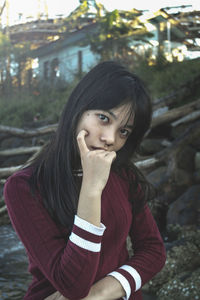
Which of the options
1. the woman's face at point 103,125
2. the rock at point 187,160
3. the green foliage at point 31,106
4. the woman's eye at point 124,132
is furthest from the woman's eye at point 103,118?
the green foliage at point 31,106

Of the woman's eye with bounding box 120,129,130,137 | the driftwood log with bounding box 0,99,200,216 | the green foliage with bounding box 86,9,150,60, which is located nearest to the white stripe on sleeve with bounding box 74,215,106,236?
the woman's eye with bounding box 120,129,130,137

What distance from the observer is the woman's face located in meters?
1.49

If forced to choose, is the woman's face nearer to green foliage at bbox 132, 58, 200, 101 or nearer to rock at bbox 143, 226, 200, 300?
rock at bbox 143, 226, 200, 300

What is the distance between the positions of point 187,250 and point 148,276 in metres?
3.29

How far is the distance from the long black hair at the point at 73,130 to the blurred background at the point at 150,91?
28 centimetres

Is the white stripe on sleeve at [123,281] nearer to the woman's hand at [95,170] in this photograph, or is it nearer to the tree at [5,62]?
the woman's hand at [95,170]

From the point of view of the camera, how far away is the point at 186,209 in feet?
19.6

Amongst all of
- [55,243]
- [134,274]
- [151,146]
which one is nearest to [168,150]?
[151,146]

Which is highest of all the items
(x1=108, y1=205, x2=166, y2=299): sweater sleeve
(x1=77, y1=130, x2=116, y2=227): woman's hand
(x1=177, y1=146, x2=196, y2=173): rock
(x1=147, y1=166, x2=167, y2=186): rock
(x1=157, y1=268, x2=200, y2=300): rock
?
(x1=77, y1=130, x2=116, y2=227): woman's hand

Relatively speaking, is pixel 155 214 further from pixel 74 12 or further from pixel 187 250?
pixel 74 12

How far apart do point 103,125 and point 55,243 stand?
50 cm

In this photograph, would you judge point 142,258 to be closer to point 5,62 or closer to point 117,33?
point 117,33

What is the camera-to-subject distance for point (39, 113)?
15.8 metres

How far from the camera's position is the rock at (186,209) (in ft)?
19.2
